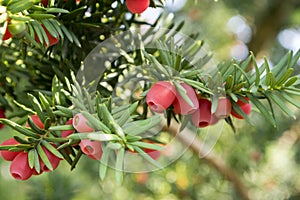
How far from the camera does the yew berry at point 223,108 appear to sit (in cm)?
50

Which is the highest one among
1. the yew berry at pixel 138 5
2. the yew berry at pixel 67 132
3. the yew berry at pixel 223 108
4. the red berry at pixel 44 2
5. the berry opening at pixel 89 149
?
the yew berry at pixel 138 5

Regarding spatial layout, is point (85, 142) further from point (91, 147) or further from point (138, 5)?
point (138, 5)

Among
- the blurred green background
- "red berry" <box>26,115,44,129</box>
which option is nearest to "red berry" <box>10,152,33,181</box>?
"red berry" <box>26,115,44,129</box>

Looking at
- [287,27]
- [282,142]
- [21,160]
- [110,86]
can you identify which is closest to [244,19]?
[287,27]

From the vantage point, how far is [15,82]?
623 millimetres

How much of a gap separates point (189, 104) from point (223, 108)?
0.06 meters

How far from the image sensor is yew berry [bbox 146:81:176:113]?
460 millimetres

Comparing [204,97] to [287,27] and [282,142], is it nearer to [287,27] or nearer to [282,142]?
[282,142]

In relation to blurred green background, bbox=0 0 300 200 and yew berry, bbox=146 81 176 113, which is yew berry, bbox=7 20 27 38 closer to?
yew berry, bbox=146 81 176 113

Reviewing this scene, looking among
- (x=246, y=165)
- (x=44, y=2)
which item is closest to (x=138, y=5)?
(x=44, y=2)

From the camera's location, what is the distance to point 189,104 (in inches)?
18.2

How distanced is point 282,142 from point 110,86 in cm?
94

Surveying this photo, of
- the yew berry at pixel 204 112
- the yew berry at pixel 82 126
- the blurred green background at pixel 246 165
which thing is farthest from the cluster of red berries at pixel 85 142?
the blurred green background at pixel 246 165

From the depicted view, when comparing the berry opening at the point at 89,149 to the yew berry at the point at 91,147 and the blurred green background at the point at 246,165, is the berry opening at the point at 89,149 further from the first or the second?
the blurred green background at the point at 246,165
